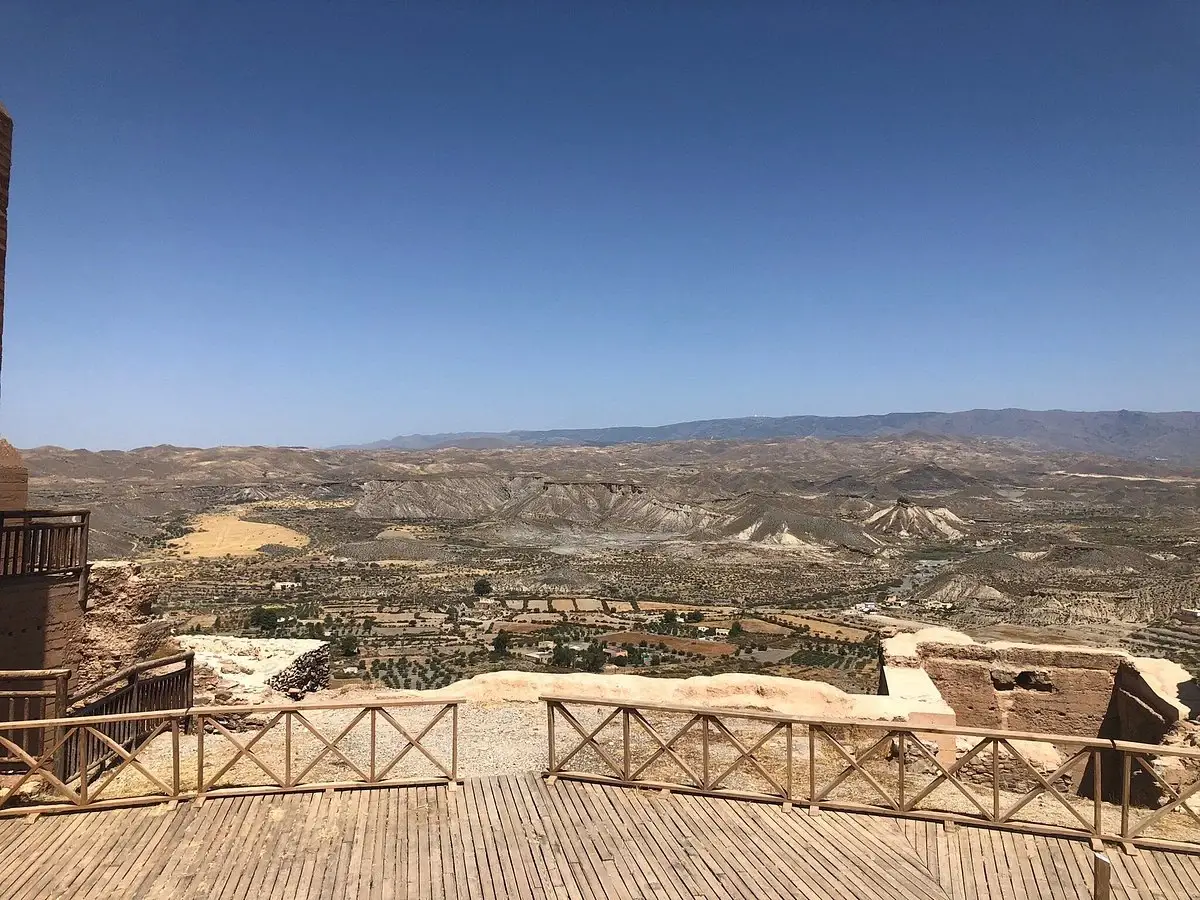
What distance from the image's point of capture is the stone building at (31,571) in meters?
10.1

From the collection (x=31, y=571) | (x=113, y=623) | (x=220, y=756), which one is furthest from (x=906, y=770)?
(x=31, y=571)

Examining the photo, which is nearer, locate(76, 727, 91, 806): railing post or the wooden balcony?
the wooden balcony

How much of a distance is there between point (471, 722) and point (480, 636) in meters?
29.9

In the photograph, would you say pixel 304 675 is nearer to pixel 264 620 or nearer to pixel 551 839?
pixel 551 839

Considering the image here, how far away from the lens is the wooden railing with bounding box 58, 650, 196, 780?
9.66m

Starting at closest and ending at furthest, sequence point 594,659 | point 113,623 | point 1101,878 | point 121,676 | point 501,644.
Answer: point 1101,878 < point 121,676 < point 113,623 < point 594,659 < point 501,644

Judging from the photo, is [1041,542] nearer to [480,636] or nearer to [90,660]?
[480,636]

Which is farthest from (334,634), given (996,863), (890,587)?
(890,587)

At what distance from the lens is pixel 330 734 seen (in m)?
A: 12.9

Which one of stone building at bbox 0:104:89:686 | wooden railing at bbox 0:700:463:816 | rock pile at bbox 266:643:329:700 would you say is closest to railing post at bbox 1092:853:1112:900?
wooden railing at bbox 0:700:463:816

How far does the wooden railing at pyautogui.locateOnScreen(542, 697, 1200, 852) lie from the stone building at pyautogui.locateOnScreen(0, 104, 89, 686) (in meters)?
7.13

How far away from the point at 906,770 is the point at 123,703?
11518mm

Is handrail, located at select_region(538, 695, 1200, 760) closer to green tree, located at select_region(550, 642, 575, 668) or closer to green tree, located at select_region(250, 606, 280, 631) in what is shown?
green tree, located at select_region(550, 642, 575, 668)

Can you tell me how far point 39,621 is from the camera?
10453 millimetres
